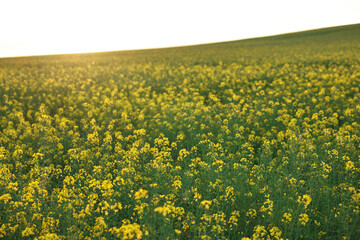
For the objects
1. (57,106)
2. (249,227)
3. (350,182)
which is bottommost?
(249,227)

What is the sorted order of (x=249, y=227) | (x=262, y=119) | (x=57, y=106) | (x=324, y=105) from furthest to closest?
(x=57, y=106) → (x=324, y=105) → (x=262, y=119) → (x=249, y=227)

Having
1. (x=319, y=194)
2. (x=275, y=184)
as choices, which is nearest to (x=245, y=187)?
(x=275, y=184)

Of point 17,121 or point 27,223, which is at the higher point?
point 17,121

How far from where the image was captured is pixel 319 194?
12.6 feet

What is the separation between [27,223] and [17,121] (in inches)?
252

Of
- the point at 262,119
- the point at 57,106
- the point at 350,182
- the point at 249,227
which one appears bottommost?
the point at 249,227

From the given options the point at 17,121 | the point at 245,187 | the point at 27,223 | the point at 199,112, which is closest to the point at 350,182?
the point at 245,187

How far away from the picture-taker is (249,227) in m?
3.75

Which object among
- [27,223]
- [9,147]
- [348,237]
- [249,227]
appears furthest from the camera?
[9,147]

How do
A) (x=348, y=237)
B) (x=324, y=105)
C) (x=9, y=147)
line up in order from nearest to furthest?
(x=348, y=237), (x=9, y=147), (x=324, y=105)

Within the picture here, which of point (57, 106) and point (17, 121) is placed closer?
point (17, 121)

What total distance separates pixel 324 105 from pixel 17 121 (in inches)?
420

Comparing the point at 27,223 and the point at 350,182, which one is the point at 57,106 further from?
the point at 350,182

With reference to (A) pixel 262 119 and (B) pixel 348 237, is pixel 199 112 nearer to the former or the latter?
(A) pixel 262 119
